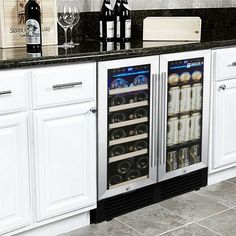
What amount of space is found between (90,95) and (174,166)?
0.80 metres

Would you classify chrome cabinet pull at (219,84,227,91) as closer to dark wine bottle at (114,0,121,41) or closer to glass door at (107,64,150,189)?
glass door at (107,64,150,189)

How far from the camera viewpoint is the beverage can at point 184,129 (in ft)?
10.2

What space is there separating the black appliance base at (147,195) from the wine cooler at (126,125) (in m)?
0.06

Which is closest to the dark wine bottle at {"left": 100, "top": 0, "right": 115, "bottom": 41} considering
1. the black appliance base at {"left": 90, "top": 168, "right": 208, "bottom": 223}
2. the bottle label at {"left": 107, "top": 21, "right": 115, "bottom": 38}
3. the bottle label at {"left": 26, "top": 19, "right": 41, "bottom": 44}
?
the bottle label at {"left": 107, "top": 21, "right": 115, "bottom": 38}

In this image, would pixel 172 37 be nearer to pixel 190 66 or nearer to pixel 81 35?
pixel 190 66

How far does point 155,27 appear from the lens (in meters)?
3.29

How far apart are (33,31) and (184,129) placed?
43.4 inches

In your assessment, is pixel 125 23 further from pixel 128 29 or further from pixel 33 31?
pixel 33 31

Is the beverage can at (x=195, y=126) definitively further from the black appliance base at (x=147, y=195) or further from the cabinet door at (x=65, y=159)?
the cabinet door at (x=65, y=159)

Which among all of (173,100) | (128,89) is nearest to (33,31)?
(128,89)

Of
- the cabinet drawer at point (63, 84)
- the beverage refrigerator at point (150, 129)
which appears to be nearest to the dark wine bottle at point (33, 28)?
the cabinet drawer at point (63, 84)

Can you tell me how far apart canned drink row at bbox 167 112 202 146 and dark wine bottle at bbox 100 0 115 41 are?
0.66 m

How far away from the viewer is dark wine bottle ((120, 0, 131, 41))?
322 centimetres

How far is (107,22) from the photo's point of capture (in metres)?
3.23
